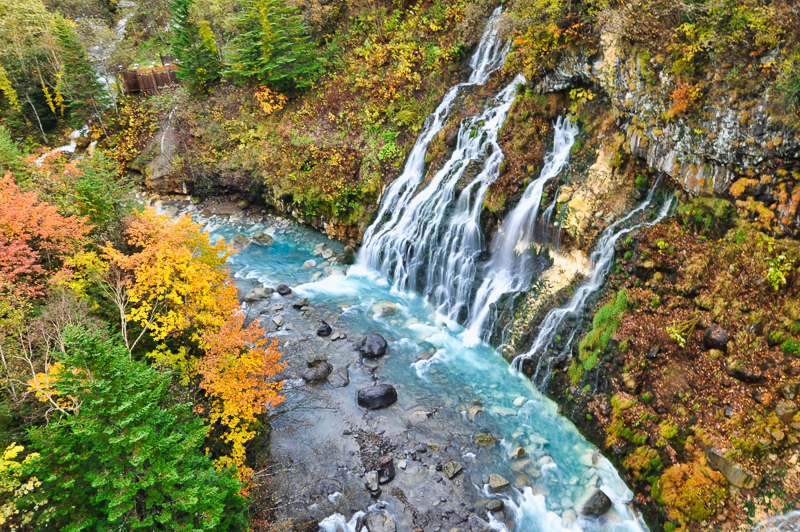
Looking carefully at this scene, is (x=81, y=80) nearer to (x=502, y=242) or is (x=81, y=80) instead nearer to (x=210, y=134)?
(x=210, y=134)

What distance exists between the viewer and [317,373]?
582 inches

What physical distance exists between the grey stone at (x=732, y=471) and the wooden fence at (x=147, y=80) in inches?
1452

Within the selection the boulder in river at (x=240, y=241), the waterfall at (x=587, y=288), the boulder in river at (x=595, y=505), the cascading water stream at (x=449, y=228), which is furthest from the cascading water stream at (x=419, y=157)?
the boulder in river at (x=595, y=505)

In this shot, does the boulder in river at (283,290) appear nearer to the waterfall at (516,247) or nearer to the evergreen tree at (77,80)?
the waterfall at (516,247)

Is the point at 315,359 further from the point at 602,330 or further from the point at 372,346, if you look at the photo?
the point at 602,330

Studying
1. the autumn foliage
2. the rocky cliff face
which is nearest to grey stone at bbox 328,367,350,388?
the autumn foliage

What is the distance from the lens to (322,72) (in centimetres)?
2714

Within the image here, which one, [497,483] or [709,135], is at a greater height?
[709,135]

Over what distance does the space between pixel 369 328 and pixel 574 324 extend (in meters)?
7.74

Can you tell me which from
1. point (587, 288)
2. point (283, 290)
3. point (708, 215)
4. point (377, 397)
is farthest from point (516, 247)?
point (283, 290)

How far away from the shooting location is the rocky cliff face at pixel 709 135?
10211 millimetres

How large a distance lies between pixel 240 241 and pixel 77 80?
16992 mm

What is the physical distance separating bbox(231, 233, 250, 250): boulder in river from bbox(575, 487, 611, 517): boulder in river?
64.5 ft

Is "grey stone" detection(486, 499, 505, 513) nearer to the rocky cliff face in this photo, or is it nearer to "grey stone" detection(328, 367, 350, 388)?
"grey stone" detection(328, 367, 350, 388)
